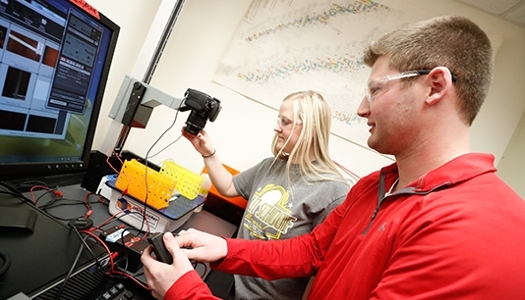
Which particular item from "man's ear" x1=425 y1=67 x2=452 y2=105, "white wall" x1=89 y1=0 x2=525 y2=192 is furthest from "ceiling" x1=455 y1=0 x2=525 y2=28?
"man's ear" x1=425 y1=67 x2=452 y2=105

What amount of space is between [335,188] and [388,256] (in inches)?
21.5

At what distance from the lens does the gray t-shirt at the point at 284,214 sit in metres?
1.00

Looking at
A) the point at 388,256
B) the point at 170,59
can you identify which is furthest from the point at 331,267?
the point at 170,59

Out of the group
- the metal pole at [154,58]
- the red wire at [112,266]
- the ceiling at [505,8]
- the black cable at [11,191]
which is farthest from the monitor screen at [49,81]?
the ceiling at [505,8]

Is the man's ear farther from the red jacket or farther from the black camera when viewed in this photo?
the black camera

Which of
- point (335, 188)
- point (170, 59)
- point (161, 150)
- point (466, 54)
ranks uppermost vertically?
point (466, 54)

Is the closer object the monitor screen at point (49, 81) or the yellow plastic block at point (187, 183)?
the monitor screen at point (49, 81)

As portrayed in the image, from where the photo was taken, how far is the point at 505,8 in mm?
1371

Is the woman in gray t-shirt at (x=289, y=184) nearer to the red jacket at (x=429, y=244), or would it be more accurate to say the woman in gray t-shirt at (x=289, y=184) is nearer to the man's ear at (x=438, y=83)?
the red jacket at (x=429, y=244)

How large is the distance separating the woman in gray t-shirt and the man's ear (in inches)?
21.6

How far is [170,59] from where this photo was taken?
1645 mm

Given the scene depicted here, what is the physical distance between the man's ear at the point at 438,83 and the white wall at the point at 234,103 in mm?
966

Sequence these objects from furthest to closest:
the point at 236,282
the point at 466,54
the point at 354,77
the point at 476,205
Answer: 1. the point at 354,77
2. the point at 236,282
3. the point at 466,54
4. the point at 476,205

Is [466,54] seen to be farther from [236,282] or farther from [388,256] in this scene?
[236,282]
